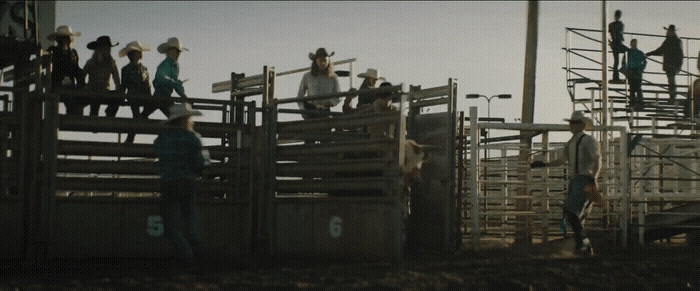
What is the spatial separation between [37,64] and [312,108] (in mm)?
3476

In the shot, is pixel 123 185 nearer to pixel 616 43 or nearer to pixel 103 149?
pixel 103 149

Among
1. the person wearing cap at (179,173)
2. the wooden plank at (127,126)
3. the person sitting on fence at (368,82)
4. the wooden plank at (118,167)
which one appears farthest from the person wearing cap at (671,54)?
the person wearing cap at (179,173)

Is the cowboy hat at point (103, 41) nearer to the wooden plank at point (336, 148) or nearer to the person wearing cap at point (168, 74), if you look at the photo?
the person wearing cap at point (168, 74)

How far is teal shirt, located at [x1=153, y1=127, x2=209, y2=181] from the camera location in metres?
10.8

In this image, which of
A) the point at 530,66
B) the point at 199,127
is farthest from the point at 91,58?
the point at 530,66

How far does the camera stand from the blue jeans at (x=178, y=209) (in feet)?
35.5

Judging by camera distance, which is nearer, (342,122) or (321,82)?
(342,122)

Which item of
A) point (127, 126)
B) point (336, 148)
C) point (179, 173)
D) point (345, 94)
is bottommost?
point (179, 173)

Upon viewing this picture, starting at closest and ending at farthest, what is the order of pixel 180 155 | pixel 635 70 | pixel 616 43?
pixel 180 155 < pixel 635 70 < pixel 616 43

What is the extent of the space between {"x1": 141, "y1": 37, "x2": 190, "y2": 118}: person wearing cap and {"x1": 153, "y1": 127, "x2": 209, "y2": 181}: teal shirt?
211 centimetres

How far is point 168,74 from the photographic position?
13117 millimetres

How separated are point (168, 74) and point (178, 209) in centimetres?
272

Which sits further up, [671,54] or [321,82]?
[671,54]

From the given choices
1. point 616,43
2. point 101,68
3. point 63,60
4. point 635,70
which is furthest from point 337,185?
point 616,43
